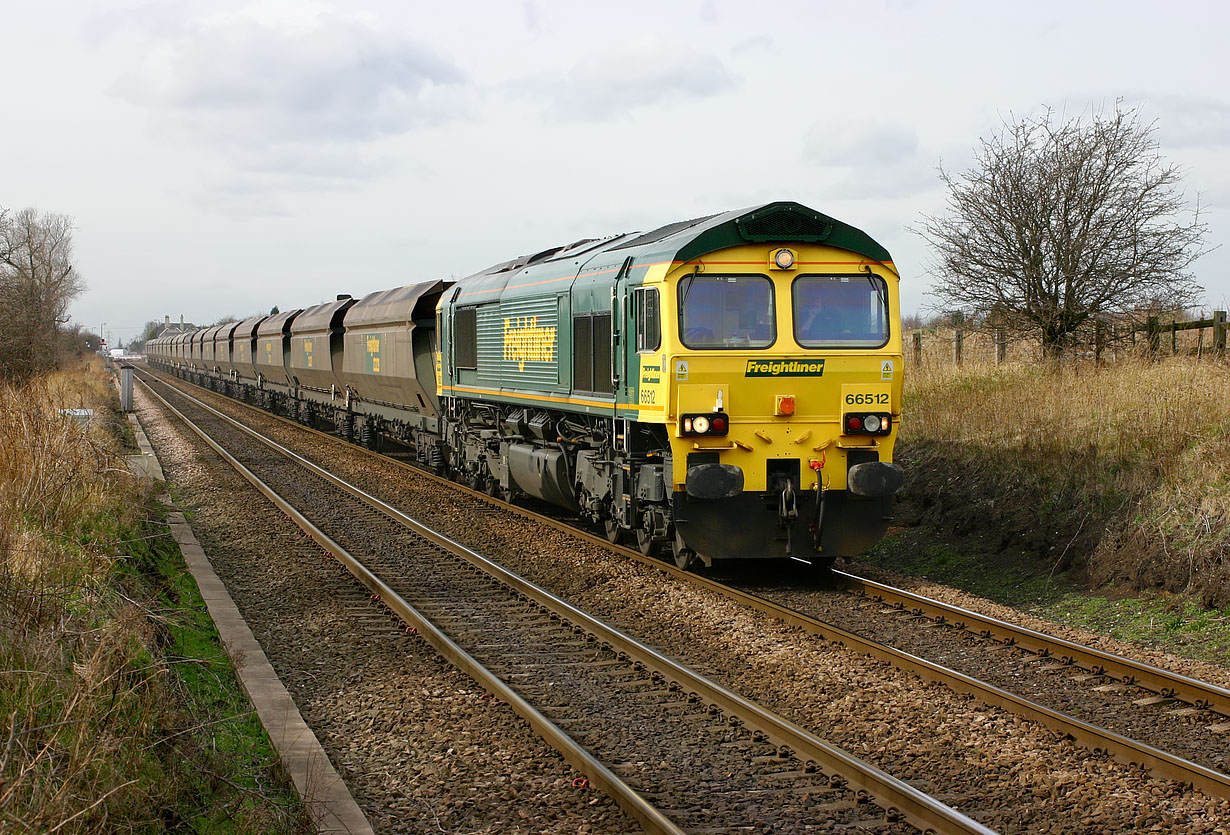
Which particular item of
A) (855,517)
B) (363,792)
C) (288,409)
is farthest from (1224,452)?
(288,409)

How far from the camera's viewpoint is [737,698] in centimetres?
668

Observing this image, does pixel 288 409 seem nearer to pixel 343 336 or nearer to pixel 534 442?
pixel 343 336

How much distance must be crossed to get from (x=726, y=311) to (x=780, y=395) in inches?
36.6

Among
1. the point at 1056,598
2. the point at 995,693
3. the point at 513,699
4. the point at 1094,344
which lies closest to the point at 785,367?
the point at 1056,598

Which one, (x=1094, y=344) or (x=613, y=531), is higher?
(x=1094, y=344)

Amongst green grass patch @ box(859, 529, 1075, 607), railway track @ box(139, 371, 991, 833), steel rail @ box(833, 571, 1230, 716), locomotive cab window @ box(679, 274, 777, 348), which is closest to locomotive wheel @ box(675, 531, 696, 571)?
railway track @ box(139, 371, 991, 833)

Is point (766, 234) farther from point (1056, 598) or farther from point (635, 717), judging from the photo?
point (635, 717)

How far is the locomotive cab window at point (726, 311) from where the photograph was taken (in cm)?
1003

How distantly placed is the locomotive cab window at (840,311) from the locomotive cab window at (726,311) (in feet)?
1.01

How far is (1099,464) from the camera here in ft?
39.6

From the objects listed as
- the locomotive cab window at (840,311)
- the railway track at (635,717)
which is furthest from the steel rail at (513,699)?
the locomotive cab window at (840,311)

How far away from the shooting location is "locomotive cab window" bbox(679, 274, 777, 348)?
10.0 meters

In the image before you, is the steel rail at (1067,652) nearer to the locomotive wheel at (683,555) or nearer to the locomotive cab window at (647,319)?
the locomotive wheel at (683,555)

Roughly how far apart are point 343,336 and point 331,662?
2008 centimetres
